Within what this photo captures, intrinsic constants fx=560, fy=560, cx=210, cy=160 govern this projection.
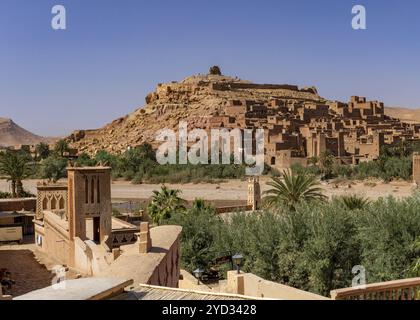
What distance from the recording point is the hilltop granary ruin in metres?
50.3

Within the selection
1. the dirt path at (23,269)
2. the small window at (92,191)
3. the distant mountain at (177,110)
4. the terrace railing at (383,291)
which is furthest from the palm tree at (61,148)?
the terrace railing at (383,291)

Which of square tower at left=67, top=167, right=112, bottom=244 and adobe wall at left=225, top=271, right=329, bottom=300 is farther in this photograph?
square tower at left=67, top=167, right=112, bottom=244

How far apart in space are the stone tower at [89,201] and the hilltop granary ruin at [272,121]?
36624 millimetres

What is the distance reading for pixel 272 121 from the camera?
59.4 metres

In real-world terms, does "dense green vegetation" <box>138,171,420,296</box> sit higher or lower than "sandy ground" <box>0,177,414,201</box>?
higher

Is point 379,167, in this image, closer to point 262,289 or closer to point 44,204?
point 44,204

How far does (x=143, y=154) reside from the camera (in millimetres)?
57188

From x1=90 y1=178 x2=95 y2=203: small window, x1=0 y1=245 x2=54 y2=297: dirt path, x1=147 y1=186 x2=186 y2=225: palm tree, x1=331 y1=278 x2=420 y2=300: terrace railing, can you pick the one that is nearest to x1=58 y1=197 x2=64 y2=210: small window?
x1=0 y1=245 x2=54 y2=297: dirt path

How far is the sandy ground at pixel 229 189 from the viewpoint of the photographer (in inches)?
1503

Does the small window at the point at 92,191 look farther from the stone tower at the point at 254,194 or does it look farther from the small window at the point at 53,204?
the stone tower at the point at 254,194

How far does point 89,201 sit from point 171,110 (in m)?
62.0

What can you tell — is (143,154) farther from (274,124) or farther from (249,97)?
(249,97)

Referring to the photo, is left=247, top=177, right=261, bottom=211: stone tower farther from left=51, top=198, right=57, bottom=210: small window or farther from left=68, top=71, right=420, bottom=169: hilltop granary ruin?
left=68, top=71, right=420, bottom=169: hilltop granary ruin

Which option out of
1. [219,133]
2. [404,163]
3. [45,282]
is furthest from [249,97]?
[45,282]
